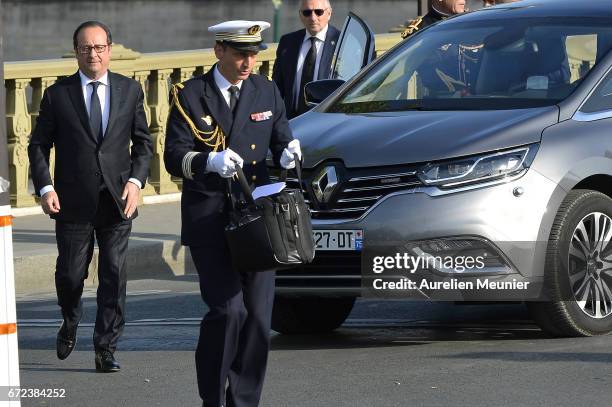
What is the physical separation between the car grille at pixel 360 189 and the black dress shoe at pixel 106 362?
1.23 meters

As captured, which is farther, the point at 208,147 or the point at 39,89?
the point at 39,89

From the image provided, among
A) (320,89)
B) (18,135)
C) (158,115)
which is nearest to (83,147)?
(320,89)

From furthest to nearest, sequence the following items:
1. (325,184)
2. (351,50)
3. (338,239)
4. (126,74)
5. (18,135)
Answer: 1. (126,74)
2. (18,135)
3. (351,50)
4. (325,184)
5. (338,239)

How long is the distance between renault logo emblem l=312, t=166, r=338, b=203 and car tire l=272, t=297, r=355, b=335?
2.52 feet

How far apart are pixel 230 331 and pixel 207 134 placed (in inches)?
33.3

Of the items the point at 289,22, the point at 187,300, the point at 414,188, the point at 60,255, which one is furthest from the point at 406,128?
the point at 289,22

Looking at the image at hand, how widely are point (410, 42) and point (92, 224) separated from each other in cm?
254

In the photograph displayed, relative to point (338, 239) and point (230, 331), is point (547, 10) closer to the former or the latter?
point (338, 239)

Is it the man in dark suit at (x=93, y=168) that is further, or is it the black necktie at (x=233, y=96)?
the man in dark suit at (x=93, y=168)

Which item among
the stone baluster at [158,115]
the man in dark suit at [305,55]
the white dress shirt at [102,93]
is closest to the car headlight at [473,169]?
the white dress shirt at [102,93]

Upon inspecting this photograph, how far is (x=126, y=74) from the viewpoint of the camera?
15.8 meters

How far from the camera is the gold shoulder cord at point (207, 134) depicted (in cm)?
776

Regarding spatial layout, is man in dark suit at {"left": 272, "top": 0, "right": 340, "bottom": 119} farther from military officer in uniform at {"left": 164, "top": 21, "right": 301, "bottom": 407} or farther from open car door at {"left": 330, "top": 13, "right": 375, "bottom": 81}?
military officer in uniform at {"left": 164, "top": 21, "right": 301, "bottom": 407}

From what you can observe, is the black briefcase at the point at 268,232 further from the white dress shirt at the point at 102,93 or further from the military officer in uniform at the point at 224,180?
the white dress shirt at the point at 102,93
